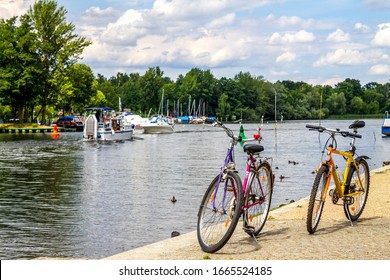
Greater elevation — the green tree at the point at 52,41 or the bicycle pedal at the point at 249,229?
the green tree at the point at 52,41

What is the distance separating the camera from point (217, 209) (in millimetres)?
9477

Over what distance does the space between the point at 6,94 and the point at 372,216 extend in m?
92.3

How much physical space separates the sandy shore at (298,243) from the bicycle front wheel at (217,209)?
188mm

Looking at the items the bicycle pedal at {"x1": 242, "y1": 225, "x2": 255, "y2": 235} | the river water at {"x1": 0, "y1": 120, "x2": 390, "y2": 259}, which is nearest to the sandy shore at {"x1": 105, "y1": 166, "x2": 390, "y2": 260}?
the bicycle pedal at {"x1": 242, "y1": 225, "x2": 255, "y2": 235}

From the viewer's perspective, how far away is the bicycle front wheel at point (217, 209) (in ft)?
29.8

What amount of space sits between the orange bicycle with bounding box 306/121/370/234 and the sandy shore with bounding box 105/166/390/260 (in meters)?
0.26

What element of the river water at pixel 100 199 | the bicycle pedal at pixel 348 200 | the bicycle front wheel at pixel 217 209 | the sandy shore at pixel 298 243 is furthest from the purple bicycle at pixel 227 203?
the river water at pixel 100 199

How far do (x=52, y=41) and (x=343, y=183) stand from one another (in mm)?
96653

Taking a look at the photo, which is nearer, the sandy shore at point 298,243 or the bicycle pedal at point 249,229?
→ the sandy shore at point 298,243

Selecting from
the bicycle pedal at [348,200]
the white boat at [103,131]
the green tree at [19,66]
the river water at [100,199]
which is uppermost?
the green tree at [19,66]

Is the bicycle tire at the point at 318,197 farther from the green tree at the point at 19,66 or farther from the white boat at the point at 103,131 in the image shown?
the green tree at the point at 19,66

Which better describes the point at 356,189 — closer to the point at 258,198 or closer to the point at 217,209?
the point at 258,198

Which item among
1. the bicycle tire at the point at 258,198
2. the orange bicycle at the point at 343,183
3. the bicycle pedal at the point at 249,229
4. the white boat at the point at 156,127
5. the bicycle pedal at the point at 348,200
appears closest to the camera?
the bicycle tire at the point at 258,198
